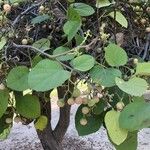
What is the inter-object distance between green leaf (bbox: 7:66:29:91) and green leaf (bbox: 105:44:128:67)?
13 centimetres

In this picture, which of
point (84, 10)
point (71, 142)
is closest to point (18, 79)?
point (84, 10)

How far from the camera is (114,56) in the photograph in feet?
1.94

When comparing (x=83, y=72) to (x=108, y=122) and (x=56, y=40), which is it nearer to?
(x=108, y=122)

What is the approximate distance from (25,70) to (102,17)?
0.22m

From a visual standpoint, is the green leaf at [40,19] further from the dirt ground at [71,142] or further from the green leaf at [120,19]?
the dirt ground at [71,142]

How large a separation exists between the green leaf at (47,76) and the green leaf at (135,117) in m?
0.09

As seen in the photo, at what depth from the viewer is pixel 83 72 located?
0.59 meters

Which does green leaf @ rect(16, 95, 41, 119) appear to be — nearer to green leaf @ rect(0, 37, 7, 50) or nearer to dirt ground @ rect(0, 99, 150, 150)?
green leaf @ rect(0, 37, 7, 50)

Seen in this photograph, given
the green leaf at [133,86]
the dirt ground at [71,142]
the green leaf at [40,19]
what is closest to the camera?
the green leaf at [133,86]

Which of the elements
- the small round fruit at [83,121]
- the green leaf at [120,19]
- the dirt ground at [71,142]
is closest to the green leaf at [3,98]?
the small round fruit at [83,121]

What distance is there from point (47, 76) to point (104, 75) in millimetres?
82

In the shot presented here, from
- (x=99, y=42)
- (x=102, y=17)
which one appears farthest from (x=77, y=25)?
(x=102, y=17)

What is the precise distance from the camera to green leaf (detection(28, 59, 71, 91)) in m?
0.52

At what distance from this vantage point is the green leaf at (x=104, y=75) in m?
0.56
